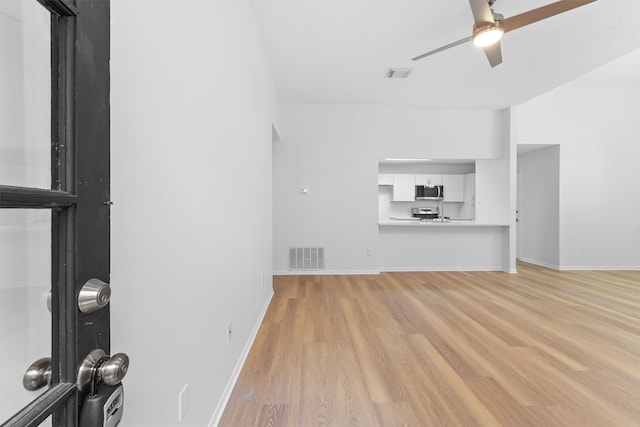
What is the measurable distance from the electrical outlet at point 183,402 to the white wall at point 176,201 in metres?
0.03

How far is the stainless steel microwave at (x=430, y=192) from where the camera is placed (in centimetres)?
625

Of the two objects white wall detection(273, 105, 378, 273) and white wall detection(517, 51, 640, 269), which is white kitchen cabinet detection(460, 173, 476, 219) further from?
white wall detection(273, 105, 378, 273)

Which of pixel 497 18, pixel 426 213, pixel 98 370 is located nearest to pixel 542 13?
pixel 497 18

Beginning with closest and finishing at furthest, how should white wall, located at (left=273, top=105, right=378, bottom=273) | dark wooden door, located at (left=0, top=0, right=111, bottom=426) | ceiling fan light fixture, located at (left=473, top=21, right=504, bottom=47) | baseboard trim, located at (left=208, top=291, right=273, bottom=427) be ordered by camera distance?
dark wooden door, located at (left=0, top=0, right=111, bottom=426), baseboard trim, located at (left=208, top=291, right=273, bottom=427), ceiling fan light fixture, located at (left=473, top=21, right=504, bottom=47), white wall, located at (left=273, top=105, right=378, bottom=273)

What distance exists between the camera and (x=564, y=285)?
14.9 ft

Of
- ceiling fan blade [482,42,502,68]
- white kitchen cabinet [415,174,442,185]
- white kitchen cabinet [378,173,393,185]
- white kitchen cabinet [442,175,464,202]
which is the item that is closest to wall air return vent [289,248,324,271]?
white kitchen cabinet [378,173,393,185]

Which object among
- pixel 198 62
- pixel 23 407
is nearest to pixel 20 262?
pixel 23 407

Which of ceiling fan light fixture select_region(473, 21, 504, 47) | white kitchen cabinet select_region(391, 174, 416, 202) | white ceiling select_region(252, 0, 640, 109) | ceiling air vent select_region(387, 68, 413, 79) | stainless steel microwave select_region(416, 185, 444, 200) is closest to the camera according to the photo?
ceiling fan light fixture select_region(473, 21, 504, 47)

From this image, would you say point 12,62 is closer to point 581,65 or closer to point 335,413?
point 335,413

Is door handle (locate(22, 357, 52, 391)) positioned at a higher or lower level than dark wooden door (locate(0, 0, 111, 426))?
lower

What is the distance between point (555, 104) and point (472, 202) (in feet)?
7.78

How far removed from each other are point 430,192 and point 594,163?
3.01 meters

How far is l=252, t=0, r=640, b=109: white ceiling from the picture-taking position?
273 centimetres

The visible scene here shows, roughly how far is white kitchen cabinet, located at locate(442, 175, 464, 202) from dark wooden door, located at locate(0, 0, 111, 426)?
21.4 ft
